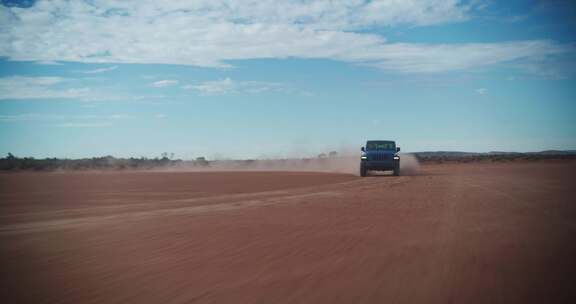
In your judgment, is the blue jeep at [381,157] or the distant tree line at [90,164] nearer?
the blue jeep at [381,157]

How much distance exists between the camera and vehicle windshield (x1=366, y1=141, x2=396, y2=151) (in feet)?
110

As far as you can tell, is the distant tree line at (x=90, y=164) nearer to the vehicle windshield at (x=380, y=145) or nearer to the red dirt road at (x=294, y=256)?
the vehicle windshield at (x=380, y=145)

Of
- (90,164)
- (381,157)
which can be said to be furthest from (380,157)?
(90,164)

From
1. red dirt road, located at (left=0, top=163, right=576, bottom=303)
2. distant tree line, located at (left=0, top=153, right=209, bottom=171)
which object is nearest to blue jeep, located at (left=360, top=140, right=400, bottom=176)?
red dirt road, located at (left=0, top=163, right=576, bottom=303)

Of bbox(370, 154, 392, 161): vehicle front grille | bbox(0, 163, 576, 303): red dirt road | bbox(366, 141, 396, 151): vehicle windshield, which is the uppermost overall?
bbox(366, 141, 396, 151): vehicle windshield

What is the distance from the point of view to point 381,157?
33031 mm

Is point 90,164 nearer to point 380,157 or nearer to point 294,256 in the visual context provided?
point 380,157

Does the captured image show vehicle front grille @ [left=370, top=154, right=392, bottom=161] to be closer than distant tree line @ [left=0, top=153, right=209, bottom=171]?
Yes

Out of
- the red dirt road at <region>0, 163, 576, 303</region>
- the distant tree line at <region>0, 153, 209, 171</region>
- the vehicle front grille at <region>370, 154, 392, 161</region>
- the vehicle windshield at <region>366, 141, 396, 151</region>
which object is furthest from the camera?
the distant tree line at <region>0, 153, 209, 171</region>

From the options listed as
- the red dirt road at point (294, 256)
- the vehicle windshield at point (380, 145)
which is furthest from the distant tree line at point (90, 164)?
the red dirt road at point (294, 256)

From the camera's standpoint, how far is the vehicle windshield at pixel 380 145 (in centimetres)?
3362

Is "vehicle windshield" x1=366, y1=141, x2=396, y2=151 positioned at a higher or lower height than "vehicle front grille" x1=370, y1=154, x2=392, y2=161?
higher

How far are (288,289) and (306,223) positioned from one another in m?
4.83

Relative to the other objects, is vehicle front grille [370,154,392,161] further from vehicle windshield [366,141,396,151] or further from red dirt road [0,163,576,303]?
red dirt road [0,163,576,303]
